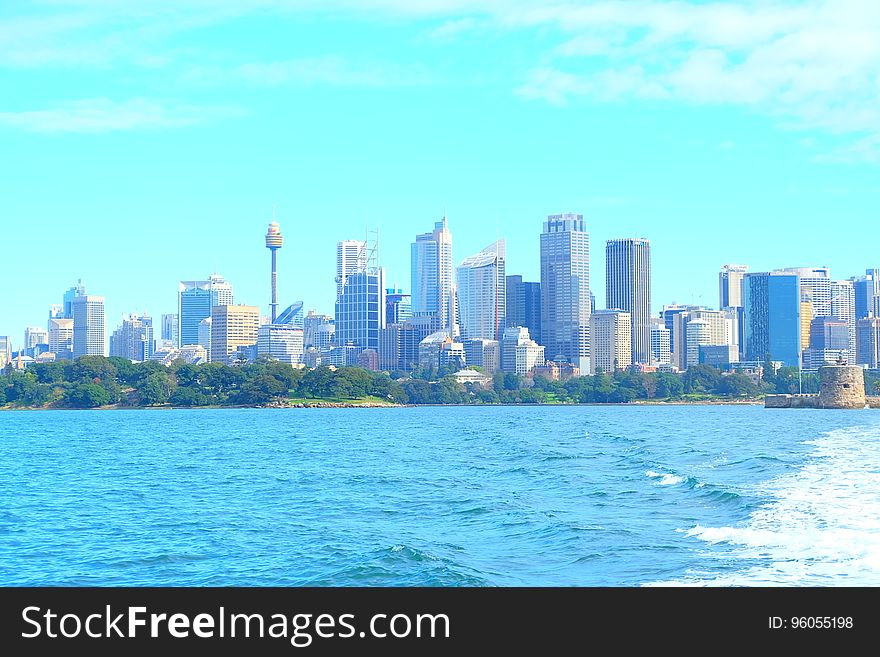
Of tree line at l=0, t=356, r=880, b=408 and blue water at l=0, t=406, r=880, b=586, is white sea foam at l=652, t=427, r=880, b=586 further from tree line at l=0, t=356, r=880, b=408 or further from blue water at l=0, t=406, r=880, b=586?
tree line at l=0, t=356, r=880, b=408

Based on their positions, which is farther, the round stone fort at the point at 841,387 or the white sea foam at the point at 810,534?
the round stone fort at the point at 841,387

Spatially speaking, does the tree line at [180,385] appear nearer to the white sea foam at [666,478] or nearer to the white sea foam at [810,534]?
the white sea foam at [666,478]

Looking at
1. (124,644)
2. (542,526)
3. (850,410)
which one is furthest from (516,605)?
(850,410)

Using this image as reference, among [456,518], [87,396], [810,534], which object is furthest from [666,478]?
[87,396]

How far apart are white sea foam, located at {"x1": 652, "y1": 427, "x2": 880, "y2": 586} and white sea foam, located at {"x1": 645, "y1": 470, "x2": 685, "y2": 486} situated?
2.64 m

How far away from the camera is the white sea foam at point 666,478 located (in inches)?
1164

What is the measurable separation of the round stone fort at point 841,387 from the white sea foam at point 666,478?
98.6 m

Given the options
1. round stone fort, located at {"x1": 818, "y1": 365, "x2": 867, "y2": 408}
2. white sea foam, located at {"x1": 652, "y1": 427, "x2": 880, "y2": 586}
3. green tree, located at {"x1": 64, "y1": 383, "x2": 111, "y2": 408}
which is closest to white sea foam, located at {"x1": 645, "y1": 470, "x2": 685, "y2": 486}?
white sea foam, located at {"x1": 652, "y1": 427, "x2": 880, "y2": 586}

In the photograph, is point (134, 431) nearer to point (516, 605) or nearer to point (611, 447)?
point (611, 447)

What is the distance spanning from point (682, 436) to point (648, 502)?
38920 mm

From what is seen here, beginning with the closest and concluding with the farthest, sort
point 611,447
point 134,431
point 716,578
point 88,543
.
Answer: point 716,578 → point 88,543 → point 611,447 → point 134,431

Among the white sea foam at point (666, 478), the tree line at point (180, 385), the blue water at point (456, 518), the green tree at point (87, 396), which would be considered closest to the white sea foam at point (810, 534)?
the blue water at point (456, 518)

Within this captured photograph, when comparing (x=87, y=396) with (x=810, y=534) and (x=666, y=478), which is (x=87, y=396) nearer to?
(x=666, y=478)

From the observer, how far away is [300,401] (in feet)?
514
